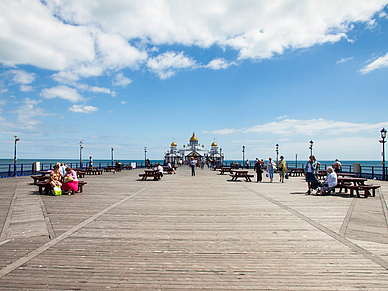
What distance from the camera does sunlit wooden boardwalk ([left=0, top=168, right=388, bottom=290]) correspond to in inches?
133

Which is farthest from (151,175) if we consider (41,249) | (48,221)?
(41,249)

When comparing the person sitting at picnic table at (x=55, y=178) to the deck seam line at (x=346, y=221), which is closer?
the deck seam line at (x=346, y=221)

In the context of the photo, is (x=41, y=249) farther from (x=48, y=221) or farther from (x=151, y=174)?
(x=151, y=174)

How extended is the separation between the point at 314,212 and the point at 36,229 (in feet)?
23.2

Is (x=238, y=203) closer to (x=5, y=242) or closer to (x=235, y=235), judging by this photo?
(x=235, y=235)

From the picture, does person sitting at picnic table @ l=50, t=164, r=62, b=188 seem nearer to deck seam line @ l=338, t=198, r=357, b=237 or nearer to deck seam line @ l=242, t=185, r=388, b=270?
deck seam line @ l=242, t=185, r=388, b=270

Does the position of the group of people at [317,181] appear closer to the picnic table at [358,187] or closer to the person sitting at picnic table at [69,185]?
the picnic table at [358,187]

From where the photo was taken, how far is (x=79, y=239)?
4961mm

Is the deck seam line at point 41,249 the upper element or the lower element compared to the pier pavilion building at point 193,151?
lower

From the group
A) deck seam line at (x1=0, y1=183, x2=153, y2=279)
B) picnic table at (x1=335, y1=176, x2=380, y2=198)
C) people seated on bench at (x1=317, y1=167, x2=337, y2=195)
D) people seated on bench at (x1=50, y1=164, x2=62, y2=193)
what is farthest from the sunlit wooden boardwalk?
people seated on bench at (x1=317, y1=167, x2=337, y2=195)

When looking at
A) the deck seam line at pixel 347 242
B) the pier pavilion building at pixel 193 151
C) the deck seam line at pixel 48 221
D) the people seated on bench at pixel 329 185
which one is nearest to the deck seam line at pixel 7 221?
the deck seam line at pixel 48 221

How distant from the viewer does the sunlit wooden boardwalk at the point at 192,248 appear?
11.1ft

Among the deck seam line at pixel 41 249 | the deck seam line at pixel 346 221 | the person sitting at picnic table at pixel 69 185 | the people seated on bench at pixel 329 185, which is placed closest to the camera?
the deck seam line at pixel 41 249

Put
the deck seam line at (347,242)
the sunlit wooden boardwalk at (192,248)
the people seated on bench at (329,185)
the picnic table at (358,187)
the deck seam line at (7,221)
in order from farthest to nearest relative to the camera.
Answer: the people seated on bench at (329,185)
the picnic table at (358,187)
the deck seam line at (7,221)
the deck seam line at (347,242)
the sunlit wooden boardwalk at (192,248)
